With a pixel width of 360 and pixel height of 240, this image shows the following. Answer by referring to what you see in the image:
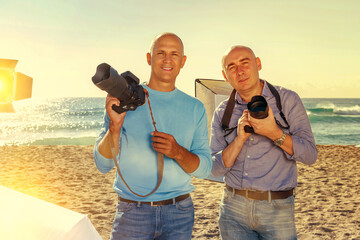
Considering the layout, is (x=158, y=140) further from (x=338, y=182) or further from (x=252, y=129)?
(x=338, y=182)

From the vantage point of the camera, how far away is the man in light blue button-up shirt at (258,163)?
1.95 meters

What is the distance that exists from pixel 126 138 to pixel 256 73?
0.85m

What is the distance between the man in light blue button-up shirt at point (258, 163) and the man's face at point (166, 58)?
315 millimetres

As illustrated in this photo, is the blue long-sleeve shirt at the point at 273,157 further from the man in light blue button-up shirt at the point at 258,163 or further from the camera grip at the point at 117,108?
the camera grip at the point at 117,108

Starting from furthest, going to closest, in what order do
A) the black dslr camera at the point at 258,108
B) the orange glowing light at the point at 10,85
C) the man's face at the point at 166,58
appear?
the orange glowing light at the point at 10,85
the man's face at the point at 166,58
the black dslr camera at the point at 258,108

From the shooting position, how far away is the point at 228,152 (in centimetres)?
201

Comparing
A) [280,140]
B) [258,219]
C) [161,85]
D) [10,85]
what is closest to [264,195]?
[258,219]

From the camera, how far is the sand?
521cm

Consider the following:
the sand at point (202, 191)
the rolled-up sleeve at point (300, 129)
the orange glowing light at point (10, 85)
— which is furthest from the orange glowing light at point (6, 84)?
the sand at point (202, 191)

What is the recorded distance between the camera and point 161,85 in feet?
6.38

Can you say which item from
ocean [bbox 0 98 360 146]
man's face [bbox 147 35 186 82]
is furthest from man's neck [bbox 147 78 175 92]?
ocean [bbox 0 98 360 146]

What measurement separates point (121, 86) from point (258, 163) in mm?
933

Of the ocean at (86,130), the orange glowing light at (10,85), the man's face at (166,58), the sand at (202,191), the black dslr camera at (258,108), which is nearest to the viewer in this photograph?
Answer: the black dslr camera at (258,108)

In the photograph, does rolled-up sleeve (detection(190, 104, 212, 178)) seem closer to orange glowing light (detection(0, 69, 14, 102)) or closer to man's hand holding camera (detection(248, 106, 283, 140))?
man's hand holding camera (detection(248, 106, 283, 140))
